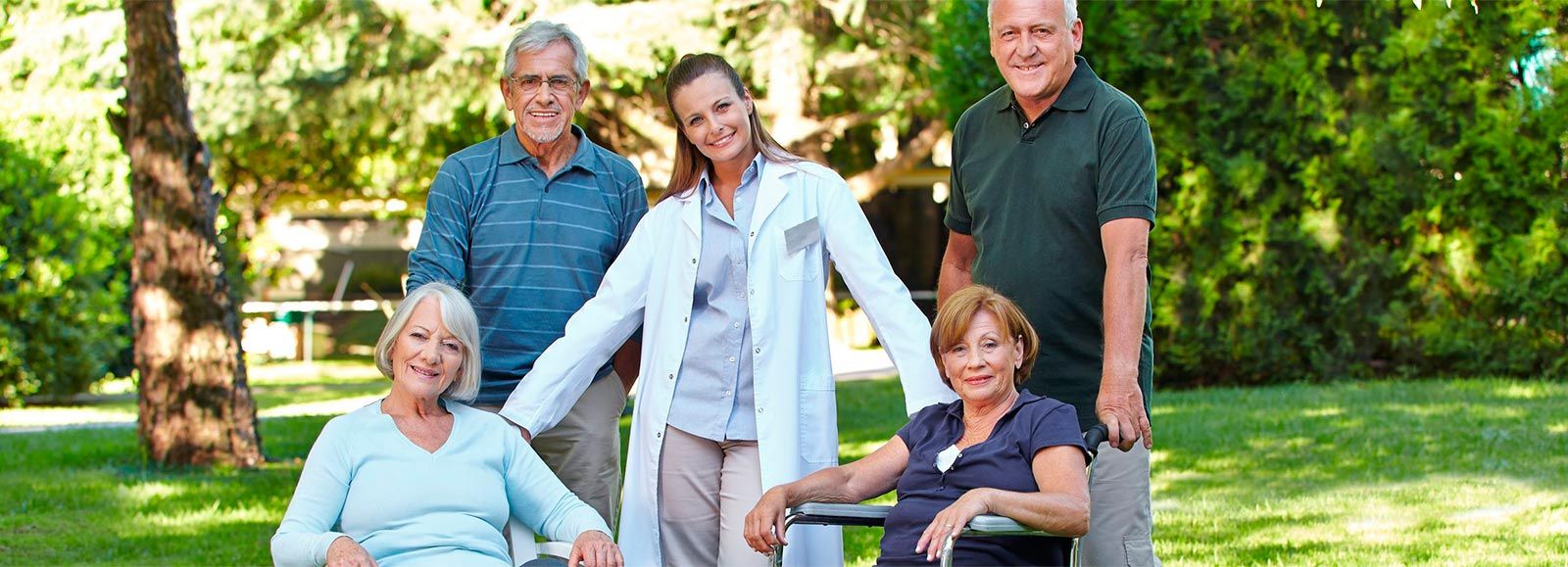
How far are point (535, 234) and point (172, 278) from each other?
5183 millimetres

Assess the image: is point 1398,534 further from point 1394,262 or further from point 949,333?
point 1394,262

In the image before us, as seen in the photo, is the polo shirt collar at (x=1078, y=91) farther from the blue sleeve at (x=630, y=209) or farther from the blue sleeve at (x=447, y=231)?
the blue sleeve at (x=447, y=231)

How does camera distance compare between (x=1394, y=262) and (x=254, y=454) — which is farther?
(x=1394, y=262)

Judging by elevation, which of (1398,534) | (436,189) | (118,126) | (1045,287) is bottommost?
(1398,534)

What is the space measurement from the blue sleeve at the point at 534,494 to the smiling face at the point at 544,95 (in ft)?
2.55

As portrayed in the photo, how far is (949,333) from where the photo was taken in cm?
330

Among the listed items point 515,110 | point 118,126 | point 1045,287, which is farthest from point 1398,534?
point 118,126

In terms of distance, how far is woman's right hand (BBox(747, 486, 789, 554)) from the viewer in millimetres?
3285

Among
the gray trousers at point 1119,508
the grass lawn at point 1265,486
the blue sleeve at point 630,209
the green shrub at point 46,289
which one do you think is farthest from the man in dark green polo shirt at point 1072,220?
the green shrub at point 46,289

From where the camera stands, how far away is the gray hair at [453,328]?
3367 millimetres

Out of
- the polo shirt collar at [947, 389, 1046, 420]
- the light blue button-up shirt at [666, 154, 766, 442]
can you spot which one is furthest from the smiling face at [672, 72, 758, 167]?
the polo shirt collar at [947, 389, 1046, 420]

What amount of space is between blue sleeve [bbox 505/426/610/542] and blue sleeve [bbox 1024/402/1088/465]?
94 centimetres

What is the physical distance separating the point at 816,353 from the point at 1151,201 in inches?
33.3

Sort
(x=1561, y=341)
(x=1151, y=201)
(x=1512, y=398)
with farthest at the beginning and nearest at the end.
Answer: (x=1561, y=341) < (x=1512, y=398) < (x=1151, y=201)
